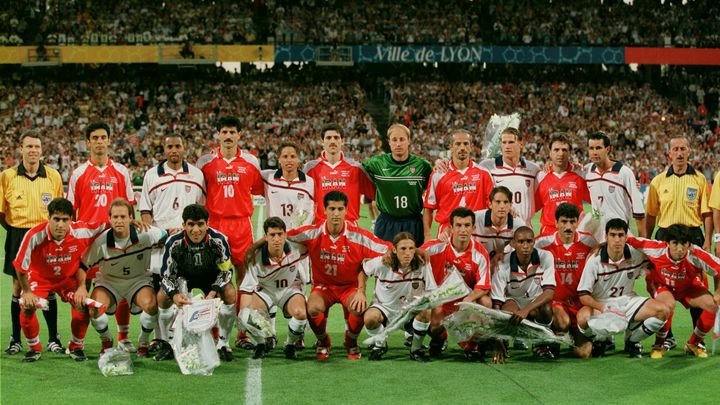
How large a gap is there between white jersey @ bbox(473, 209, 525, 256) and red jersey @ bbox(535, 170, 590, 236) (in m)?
0.46

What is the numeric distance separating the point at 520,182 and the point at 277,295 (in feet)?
9.16

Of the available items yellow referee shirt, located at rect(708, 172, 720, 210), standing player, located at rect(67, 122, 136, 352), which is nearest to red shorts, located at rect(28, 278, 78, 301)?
standing player, located at rect(67, 122, 136, 352)

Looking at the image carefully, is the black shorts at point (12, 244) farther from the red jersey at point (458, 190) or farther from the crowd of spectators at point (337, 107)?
the crowd of spectators at point (337, 107)

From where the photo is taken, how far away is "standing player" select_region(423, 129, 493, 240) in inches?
344

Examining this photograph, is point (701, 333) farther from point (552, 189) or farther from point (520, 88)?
point (520, 88)

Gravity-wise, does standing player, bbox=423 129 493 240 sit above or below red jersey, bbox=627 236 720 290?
above

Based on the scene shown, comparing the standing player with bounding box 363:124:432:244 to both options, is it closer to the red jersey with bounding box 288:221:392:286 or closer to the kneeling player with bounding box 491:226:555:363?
the red jersey with bounding box 288:221:392:286

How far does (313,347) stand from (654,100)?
31.2 m

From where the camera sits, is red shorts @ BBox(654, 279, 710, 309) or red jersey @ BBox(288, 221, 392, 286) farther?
red jersey @ BBox(288, 221, 392, 286)

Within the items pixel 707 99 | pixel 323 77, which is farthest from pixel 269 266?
pixel 707 99

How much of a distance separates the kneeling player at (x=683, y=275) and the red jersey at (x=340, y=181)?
279cm

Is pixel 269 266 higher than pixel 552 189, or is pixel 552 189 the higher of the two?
pixel 552 189

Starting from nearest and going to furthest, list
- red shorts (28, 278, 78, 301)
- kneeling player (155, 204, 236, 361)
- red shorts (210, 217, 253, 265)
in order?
kneeling player (155, 204, 236, 361)
red shorts (28, 278, 78, 301)
red shorts (210, 217, 253, 265)

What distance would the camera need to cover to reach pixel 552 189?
8.79 meters
